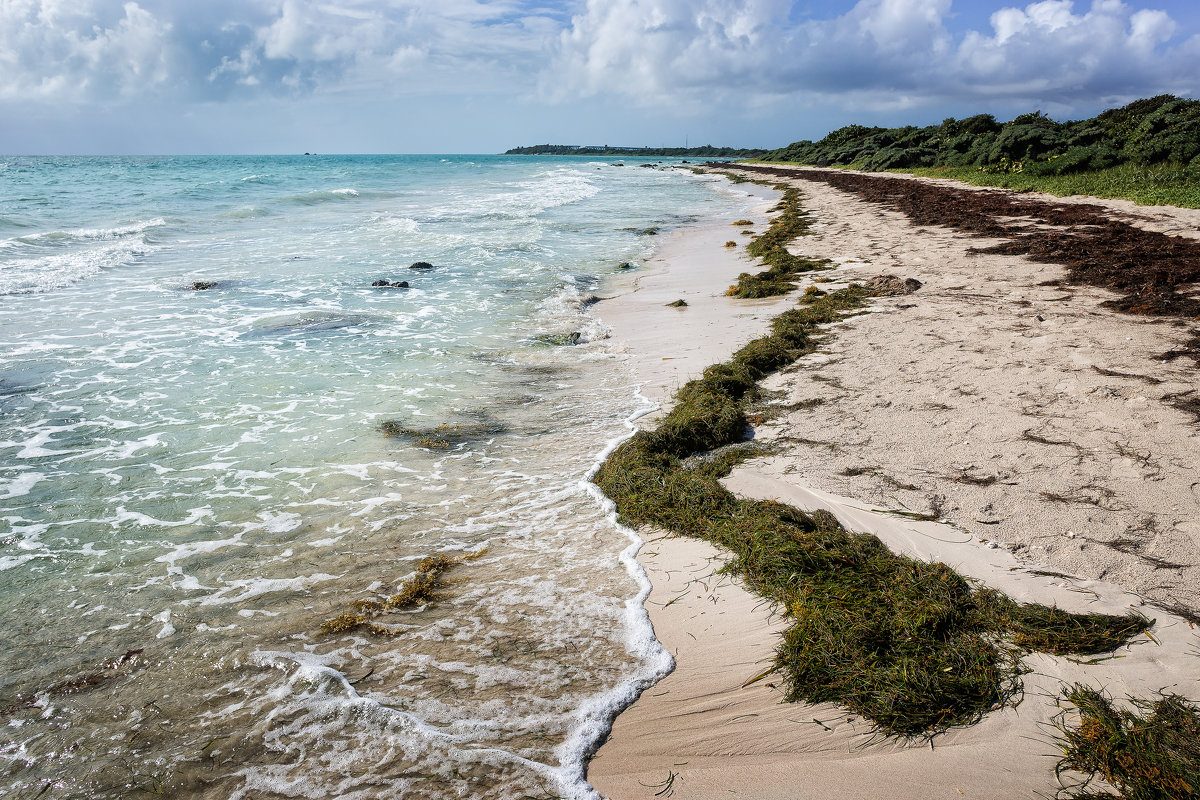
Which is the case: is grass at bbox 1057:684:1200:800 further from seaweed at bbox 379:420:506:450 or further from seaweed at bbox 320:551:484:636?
seaweed at bbox 379:420:506:450

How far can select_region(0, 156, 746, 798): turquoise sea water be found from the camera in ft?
8.45

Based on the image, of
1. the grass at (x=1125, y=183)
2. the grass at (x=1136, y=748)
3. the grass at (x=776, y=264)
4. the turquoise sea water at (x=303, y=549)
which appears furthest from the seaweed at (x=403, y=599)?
the grass at (x=1125, y=183)

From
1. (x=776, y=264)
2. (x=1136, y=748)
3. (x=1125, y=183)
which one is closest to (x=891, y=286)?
(x=776, y=264)

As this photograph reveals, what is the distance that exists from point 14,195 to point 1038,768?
1554 inches

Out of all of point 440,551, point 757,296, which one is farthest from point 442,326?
point 440,551

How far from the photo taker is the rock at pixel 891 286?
8.76m

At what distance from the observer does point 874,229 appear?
1541 centimetres

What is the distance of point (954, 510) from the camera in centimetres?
370

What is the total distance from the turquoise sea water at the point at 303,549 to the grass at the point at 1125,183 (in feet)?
50.6

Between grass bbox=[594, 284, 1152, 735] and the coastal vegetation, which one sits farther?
the coastal vegetation

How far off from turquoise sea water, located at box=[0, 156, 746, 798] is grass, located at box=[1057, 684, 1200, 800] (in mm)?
1676

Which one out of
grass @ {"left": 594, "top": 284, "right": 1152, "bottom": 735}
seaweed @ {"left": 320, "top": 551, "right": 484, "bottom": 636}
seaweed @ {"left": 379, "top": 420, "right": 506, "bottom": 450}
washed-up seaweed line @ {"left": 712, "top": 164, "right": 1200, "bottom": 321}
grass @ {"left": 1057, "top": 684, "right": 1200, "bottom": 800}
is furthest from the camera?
washed-up seaweed line @ {"left": 712, "top": 164, "right": 1200, "bottom": 321}

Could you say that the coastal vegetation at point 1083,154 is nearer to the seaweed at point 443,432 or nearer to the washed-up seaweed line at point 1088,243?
the washed-up seaweed line at point 1088,243

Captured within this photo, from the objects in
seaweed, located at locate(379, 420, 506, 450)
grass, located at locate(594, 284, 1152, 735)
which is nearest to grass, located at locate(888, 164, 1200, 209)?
grass, located at locate(594, 284, 1152, 735)
